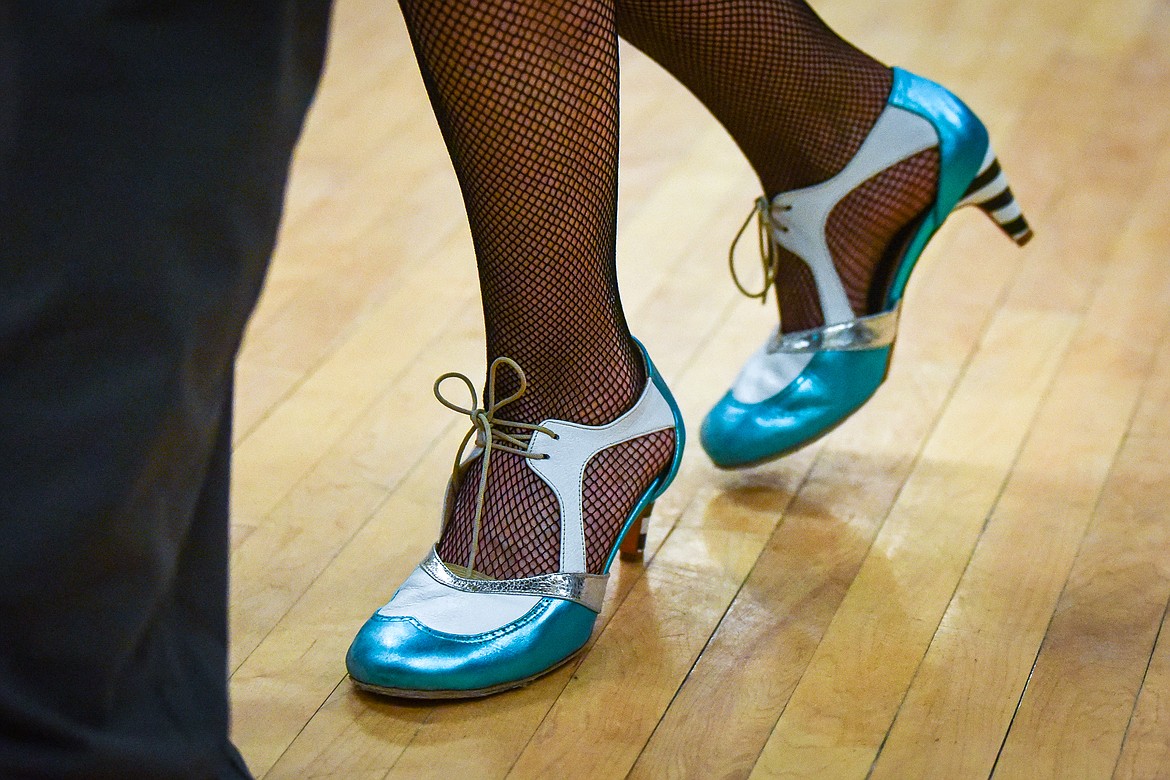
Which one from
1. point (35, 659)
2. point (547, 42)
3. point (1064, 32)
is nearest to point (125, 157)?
point (35, 659)

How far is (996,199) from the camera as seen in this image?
118 centimetres

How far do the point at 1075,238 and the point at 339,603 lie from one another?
1.05 meters

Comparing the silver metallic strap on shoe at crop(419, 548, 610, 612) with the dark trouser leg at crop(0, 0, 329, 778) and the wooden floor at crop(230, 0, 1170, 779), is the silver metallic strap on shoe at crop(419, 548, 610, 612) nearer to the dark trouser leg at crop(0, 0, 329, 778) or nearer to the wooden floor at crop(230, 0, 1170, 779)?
the wooden floor at crop(230, 0, 1170, 779)

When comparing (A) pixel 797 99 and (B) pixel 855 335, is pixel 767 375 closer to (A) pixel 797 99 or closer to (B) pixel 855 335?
(B) pixel 855 335

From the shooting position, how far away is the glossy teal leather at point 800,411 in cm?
112

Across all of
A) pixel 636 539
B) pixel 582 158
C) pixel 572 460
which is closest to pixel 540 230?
pixel 582 158

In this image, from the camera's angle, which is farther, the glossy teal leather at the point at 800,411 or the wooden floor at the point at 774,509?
the glossy teal leather at the point at 800,411

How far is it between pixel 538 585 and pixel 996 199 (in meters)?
0.56

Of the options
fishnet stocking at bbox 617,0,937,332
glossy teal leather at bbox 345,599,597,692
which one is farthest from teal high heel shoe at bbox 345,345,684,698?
fishnet stocking at bbox 617,0,937,332

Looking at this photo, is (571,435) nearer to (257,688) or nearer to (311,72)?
(257,688)

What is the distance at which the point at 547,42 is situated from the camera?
0.87 metres

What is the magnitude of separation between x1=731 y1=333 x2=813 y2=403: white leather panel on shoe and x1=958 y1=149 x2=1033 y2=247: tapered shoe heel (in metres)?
0.20

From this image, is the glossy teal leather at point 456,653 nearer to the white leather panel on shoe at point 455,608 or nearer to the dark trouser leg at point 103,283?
the white leather panel on shoe at point 455,608

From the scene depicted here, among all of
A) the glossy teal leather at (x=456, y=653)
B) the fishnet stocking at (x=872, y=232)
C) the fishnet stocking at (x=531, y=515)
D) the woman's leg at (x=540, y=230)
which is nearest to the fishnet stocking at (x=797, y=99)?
the fishnet stocking at (x=872, y=232)
